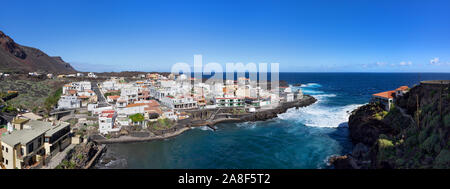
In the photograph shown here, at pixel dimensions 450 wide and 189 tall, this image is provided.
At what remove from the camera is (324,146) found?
64.7ft

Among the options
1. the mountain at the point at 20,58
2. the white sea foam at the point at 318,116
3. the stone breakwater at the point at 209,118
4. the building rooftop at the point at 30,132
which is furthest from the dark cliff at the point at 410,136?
the mountain at the point at 20,58

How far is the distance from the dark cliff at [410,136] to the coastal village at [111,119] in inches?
578

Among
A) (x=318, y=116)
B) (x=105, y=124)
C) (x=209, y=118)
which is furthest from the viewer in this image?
(x=318, y=116)

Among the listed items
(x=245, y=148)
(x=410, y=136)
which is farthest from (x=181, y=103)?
(x=410, y=136)

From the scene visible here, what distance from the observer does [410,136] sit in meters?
13.2

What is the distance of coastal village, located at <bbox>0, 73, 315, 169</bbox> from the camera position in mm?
14391

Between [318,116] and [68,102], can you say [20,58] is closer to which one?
[68,102]

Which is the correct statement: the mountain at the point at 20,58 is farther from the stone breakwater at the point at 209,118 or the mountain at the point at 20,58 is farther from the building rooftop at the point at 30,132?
the building rooftop at the point at 30,132

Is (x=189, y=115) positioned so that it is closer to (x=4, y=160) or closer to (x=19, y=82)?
(x=4, y=160)

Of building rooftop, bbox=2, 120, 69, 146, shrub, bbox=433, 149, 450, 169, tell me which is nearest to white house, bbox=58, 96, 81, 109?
building rooftop, bbox=2, 120, 69, 146

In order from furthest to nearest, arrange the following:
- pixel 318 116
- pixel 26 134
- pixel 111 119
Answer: pixel 318 116
pixel 111 119
pixel 26 134

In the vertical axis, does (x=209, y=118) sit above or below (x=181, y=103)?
below

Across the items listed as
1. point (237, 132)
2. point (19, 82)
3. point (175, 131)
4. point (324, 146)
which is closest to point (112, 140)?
point (175, 131)

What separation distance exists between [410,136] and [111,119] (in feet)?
85.6
